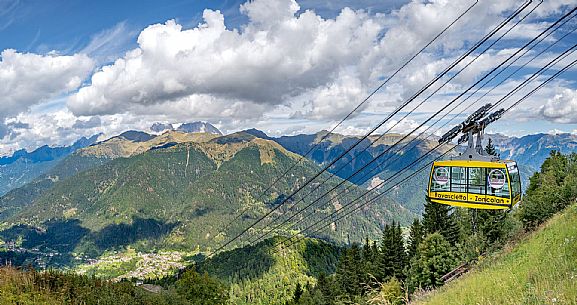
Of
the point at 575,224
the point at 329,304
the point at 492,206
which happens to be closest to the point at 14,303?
the point at 492,206

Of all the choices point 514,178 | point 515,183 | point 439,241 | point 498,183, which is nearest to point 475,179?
point 498,183

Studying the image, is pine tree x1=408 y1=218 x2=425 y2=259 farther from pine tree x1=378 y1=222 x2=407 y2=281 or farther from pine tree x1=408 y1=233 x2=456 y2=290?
pine tree x1=408 y1=233 x2=456 y2=290

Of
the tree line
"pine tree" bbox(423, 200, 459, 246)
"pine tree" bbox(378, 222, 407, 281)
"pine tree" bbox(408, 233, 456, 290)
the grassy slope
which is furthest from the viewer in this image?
"pine tree" bbox(378, 222, 407, 281)

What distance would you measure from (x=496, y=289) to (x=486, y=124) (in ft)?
43.2

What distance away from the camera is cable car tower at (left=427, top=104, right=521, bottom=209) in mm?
22844

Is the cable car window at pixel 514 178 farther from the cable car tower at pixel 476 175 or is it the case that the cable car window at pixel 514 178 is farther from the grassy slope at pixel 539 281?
the grassy slope at pixel 539 281

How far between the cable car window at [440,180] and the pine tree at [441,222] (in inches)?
1398

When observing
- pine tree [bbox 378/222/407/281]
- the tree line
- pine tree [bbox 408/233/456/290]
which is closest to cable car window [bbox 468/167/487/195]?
the tree line

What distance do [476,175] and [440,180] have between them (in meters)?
2.25

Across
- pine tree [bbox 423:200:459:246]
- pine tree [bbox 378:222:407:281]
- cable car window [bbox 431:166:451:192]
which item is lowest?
pine tree [bbox 378:222:407:281]

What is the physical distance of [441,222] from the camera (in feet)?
195

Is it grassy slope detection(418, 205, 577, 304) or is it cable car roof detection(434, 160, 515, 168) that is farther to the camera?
cable car roof detection(434, 160, 515, 168)

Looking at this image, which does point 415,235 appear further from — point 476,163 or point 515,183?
point 476,163

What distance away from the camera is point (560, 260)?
1315 centimetres
